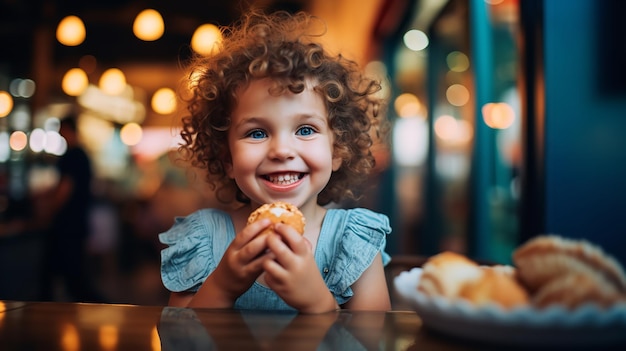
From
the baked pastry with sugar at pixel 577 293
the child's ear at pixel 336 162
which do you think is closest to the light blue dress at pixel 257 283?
the child's ear at pixel 336 162

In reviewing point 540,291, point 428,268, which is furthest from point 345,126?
point 540,291

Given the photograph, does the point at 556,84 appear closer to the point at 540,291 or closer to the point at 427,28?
the point at 540,291

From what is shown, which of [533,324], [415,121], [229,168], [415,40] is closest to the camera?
[533,324]

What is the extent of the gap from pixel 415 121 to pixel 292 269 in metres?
5.30

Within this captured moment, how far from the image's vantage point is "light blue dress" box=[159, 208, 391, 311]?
1.21 metres

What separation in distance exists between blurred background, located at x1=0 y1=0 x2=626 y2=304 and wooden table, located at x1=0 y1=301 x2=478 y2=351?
2.77ft

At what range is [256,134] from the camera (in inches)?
47.1

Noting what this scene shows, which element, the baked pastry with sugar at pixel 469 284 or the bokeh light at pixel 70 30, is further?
the bokeh light at pixel 70 30

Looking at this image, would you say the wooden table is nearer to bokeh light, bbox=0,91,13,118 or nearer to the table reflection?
the table reflection

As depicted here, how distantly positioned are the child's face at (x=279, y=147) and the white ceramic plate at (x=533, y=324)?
54 cm

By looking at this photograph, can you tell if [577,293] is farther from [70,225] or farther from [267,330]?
[70,225]

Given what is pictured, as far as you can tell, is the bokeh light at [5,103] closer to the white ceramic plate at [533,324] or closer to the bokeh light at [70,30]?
the bokeh light at [70,30]

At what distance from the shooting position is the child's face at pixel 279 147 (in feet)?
3.76

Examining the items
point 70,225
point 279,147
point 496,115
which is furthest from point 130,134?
point 279,147
